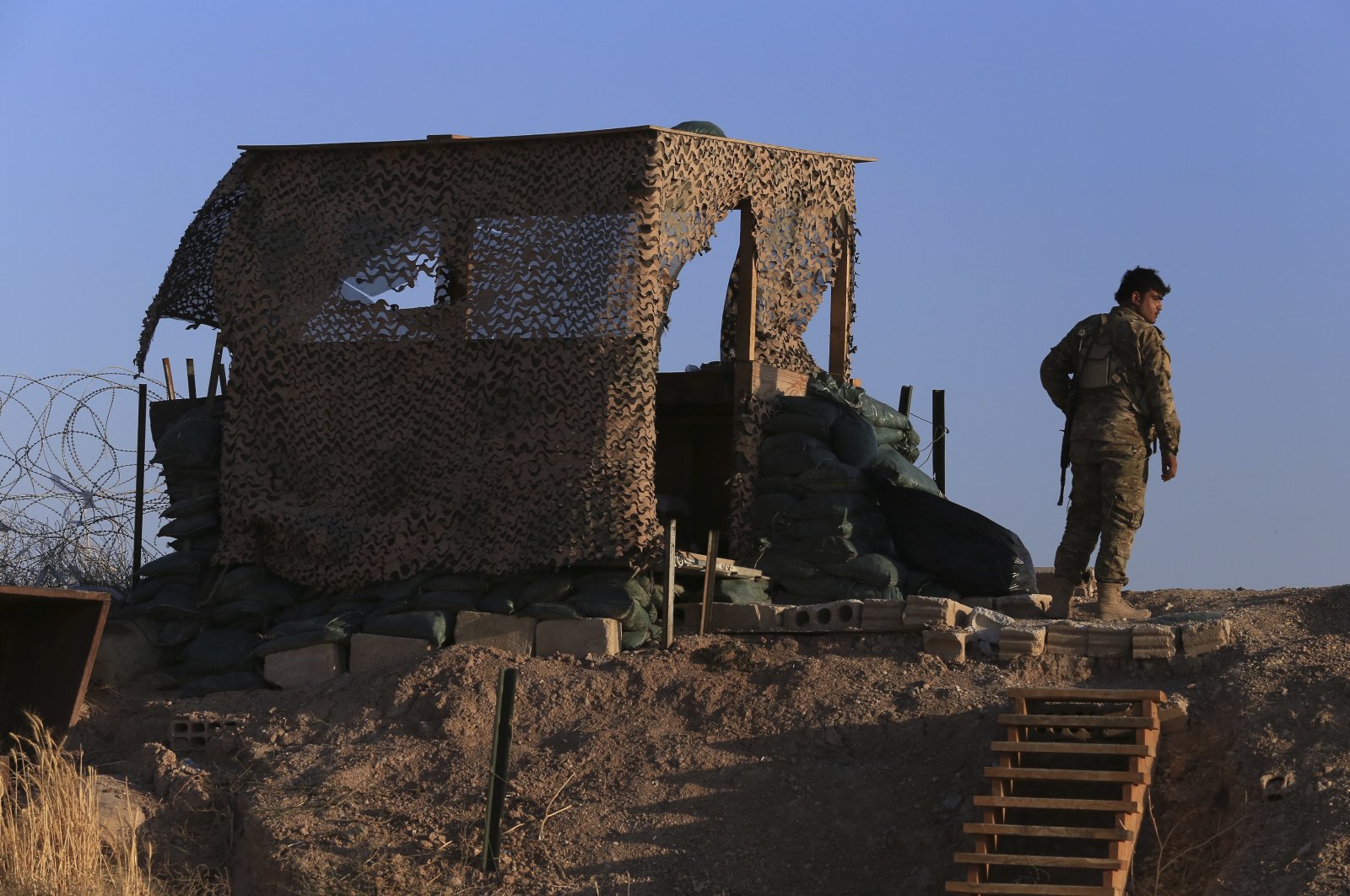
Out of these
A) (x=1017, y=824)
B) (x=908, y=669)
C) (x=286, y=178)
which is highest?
(x=286, y=178)

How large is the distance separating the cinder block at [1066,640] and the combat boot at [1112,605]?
3.36 ft

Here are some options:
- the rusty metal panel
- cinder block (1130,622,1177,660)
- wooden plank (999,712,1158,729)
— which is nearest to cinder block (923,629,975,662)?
cinder block (1130,622,1177,660)

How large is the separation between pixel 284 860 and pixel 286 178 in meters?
4.66

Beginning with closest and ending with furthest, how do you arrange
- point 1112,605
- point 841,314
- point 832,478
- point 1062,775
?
point 1062,775, point 1112,605, point 832,478, point 841,314

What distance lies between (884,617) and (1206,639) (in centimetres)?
162

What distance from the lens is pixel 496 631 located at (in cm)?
999

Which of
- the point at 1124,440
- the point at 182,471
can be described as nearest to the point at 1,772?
the point at 182,471

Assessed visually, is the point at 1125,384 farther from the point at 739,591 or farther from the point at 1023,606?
the point at 739,591

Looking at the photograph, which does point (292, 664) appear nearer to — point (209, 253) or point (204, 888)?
point (204, 888)

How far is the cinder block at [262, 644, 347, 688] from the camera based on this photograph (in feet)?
33.2

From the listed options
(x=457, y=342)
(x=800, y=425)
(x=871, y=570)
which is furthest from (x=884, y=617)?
(x=457, y=342)

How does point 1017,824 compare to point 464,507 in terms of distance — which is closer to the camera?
point 1017,824

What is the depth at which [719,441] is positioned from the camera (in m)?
12.3

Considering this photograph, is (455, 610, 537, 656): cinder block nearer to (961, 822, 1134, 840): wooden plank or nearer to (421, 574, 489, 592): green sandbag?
(421, 574, 489, 592): green sandbag
